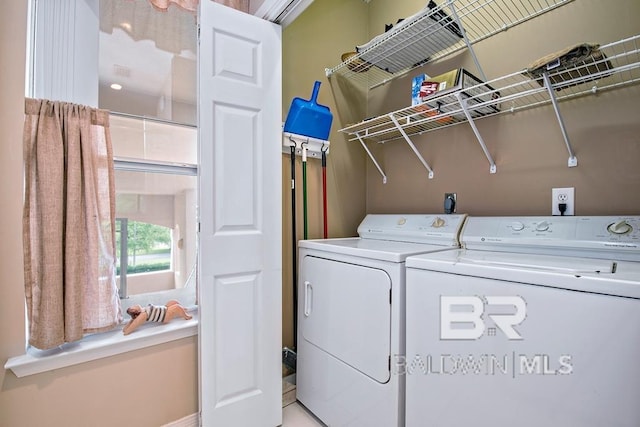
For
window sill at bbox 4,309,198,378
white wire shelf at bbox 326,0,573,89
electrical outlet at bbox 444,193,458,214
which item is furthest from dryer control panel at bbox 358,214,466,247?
window sill at bbox 4,309,198,378

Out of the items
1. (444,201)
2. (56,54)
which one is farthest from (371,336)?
(56,54)

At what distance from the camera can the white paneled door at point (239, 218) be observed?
1491 millimetres

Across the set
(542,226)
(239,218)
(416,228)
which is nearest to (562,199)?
(542,226)

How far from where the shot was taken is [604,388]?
31.4 inches

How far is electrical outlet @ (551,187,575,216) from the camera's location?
1.44 m

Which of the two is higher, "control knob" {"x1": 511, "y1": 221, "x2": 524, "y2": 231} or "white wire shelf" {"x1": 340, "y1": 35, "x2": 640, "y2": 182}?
"white wire shelf" {"x1": 340, "y1": 35, "x2": 640, "y2": 182}

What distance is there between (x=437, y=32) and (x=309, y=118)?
89 centimetres

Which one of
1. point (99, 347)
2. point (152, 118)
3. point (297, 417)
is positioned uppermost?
point (152, 118)

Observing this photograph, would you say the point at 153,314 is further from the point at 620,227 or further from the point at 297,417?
the point at 620,227

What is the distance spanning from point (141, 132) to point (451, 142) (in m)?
1.83

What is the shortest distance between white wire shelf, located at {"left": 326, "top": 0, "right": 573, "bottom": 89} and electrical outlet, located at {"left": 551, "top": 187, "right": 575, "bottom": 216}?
0.76 meters

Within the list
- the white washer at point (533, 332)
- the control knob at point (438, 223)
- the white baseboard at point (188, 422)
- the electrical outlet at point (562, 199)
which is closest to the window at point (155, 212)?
the white baseboard at point (188, 422)

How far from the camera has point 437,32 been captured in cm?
173

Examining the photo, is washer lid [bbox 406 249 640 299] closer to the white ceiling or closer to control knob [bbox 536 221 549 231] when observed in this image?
control knob [bbox 536 221 549 231]
